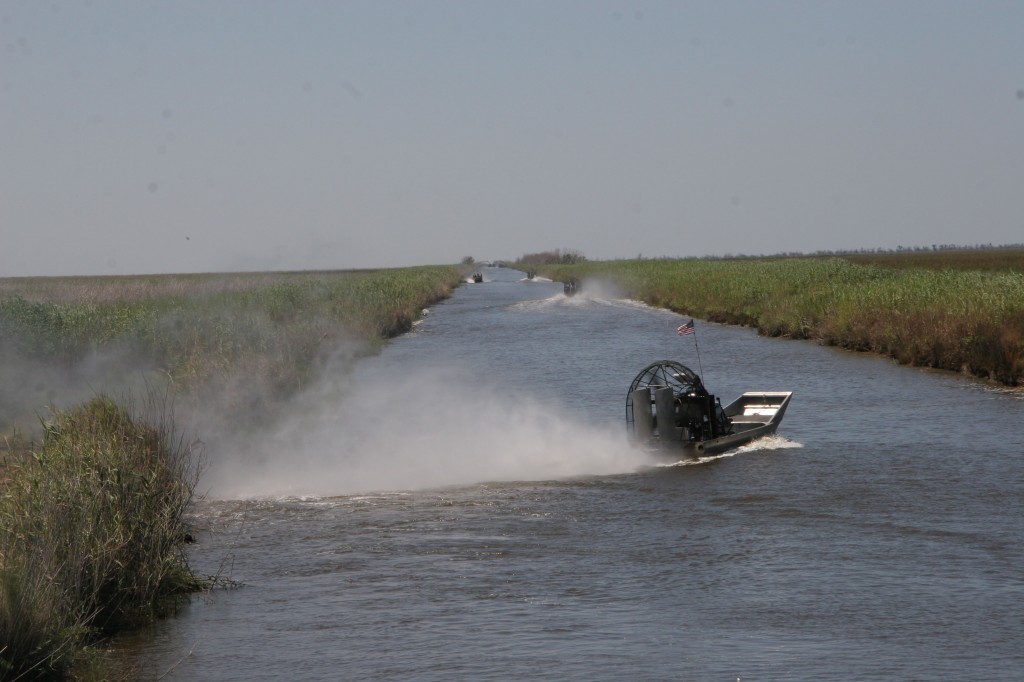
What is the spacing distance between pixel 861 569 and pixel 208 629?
7331 mm

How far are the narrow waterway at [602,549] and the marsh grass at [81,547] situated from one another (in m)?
0.54

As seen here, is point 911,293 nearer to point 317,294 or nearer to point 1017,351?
point 1017,351

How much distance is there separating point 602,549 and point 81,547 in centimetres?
665

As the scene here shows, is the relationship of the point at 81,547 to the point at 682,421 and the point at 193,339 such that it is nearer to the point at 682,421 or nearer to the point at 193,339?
the point at 682,421

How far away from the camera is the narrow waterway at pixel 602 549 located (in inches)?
432

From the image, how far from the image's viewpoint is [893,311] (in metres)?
40.0

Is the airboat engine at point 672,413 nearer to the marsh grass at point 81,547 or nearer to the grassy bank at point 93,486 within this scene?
the grassy bank at point 93,486

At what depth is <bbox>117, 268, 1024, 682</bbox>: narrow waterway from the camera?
10977 mm

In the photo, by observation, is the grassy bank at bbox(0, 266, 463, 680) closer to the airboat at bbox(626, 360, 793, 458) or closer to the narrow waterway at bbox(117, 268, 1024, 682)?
the narrow waterway at bbox(117, 268, 1024, 682)

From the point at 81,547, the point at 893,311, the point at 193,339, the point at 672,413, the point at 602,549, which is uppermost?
the point at 193,339

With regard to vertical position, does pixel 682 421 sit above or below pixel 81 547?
below

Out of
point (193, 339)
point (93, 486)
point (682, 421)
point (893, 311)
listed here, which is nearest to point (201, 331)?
point (193, 339)

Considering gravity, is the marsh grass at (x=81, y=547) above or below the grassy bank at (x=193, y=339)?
below

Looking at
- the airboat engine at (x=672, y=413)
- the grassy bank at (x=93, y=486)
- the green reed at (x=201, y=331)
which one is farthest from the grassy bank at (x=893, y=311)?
the grassy bank at (x=93, y=486)
